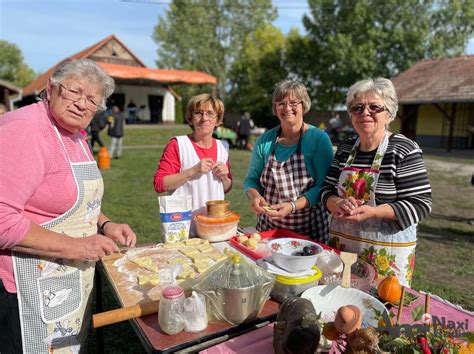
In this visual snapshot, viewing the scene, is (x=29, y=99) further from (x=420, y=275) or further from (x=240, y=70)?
(x=420, y=275)

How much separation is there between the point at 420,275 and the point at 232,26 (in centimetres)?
3459

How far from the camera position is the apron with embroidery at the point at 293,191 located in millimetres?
2529

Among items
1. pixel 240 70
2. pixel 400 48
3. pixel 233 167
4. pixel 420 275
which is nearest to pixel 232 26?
pixel 240 70

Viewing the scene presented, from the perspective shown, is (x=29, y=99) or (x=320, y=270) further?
(x=29, y=99)

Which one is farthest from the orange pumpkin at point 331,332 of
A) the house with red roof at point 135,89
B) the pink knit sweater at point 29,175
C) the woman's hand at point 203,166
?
the house with red roof at point 135,89

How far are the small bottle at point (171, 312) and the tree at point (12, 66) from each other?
206 feet

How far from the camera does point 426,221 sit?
6.43 m

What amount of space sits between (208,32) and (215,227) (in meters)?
35.1

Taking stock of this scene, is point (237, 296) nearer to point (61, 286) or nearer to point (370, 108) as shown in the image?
point (61, 286)

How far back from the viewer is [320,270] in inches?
66.8

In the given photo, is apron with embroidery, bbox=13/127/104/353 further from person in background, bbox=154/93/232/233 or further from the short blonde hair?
the short blonde hair

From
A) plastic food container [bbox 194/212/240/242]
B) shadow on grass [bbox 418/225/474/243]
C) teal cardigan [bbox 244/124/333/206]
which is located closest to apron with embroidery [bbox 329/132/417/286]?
teal cardigan [bbox 244/124/333/206]

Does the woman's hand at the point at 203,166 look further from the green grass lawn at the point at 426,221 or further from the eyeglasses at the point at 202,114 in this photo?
the green grass lawn at the point at 426,221

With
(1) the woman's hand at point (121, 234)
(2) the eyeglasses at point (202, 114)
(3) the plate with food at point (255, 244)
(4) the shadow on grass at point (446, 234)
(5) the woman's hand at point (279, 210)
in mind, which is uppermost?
(2) the eyeglasses at point (202, 114)
